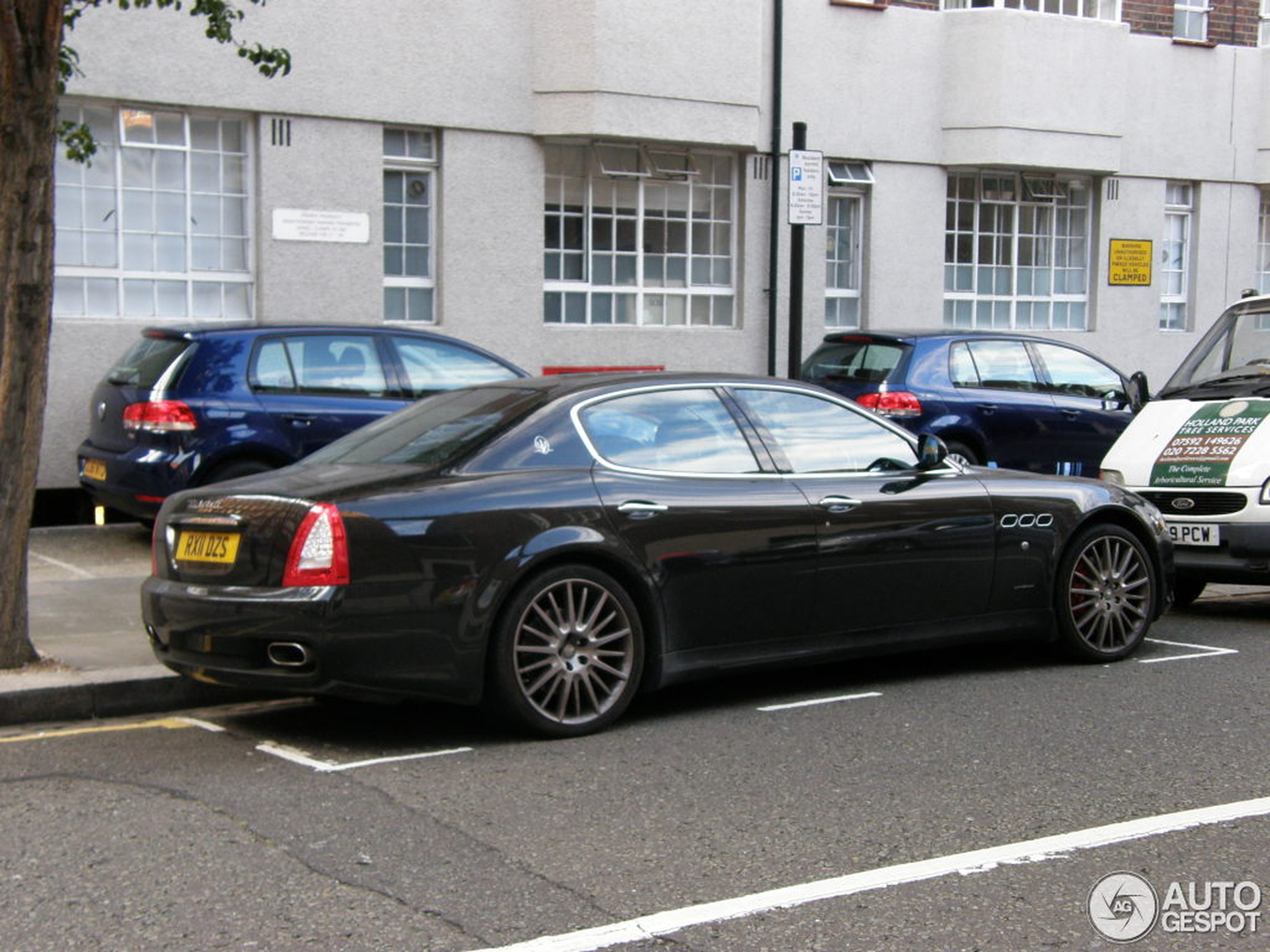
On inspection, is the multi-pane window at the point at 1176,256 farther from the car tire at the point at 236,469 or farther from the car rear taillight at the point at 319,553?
the car rear taillight at the point at 319,553

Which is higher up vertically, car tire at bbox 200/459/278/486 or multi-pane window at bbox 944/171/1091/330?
multi-pane window at bbox 944/171/1091/330

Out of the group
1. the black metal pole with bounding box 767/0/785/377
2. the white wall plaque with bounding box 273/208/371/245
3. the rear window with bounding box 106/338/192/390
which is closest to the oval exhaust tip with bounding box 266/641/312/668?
the rear window with bounding box 106/338/192/390

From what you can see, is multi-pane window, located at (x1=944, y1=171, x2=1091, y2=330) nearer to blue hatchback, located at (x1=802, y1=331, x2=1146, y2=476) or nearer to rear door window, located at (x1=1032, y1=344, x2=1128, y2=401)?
rear door window, located at (x1=1032, y1=344, x2=1128, y2=401)

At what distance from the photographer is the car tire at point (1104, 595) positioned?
26.3ft

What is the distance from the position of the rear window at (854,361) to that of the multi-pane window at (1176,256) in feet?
26.6

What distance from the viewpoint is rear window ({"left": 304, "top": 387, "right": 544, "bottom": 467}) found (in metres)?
6.71

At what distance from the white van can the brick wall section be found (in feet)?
32.5

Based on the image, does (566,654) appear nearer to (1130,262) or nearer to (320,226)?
(320,226)

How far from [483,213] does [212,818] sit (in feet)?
33.6

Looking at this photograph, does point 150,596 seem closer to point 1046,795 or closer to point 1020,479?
point 1046,795

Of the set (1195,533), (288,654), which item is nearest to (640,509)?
(288,654)

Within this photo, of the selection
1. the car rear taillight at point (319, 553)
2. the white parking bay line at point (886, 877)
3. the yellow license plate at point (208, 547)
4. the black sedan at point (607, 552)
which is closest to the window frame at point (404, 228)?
the black sedan at point (607, 552)

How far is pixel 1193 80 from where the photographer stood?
65.5 ft

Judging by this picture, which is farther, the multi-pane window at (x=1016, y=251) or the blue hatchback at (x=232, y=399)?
the multi-pane window at (x=1016, y=251)
